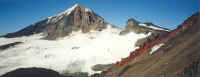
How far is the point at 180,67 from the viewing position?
53.2 metres

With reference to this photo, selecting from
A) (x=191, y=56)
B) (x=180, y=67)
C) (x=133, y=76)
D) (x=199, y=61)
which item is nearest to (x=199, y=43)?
(x=191, y=56)

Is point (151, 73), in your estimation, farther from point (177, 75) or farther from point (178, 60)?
point (177, 75)

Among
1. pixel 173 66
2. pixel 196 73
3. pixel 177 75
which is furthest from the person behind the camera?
pixel 173 66

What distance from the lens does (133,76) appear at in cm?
7606

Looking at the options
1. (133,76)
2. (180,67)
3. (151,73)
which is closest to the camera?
(180,67)

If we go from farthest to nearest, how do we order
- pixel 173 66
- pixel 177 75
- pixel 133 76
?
pixel 133 76, pixel 173 66, pixel 177 75

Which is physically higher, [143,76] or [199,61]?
[199,61]

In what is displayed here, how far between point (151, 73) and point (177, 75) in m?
16.1

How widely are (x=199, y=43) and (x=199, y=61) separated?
56.8 ft

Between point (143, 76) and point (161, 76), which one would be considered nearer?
point (161, 76)

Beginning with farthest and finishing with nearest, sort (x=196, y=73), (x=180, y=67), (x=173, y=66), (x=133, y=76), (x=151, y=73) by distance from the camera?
(x=133, y=76)
(x=151, y=73)
(x=173, y=66)
(x=180, y=67)
(x=196, y=73)

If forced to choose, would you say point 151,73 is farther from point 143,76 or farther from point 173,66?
point 173,66

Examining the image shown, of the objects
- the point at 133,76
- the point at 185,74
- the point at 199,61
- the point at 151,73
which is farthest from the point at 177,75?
the point at 133,76

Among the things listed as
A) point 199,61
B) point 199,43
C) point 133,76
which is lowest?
point 133,76
